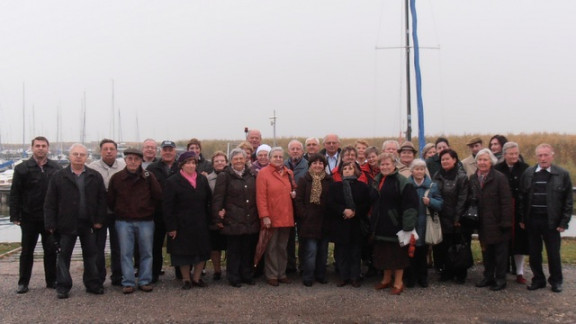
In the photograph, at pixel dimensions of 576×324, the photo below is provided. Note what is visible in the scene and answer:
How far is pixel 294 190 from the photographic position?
716cm

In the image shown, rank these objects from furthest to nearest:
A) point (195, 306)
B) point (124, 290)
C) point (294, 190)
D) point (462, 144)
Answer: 1. point (462, 144)
2. point (294, 190)
3. point (124, 290)
4. point (195, 306)

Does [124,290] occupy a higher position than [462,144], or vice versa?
[462,144]

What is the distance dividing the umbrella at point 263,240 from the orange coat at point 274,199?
0.14 metres

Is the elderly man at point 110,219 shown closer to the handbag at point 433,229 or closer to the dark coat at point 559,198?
the handbag at point 433,229

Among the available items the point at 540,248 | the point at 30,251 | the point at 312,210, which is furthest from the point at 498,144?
the point at 30,251

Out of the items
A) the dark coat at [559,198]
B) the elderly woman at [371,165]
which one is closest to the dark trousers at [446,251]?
the dark coat at [559,198]

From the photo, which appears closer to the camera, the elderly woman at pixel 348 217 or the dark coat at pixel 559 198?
the dark coat at pixel 559 198

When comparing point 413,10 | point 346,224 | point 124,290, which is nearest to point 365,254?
point 346,224

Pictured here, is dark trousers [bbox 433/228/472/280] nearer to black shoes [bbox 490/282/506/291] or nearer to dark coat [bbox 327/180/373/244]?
black shoes [bbox 490/282/506/291]

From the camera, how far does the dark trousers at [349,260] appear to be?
22.7 ft

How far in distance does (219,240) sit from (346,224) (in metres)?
1.87

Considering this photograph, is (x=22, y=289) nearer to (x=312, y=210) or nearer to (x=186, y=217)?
(x=186, y=217)

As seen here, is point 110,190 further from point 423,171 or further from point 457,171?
point 457,171

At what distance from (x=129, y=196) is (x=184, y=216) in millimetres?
770
